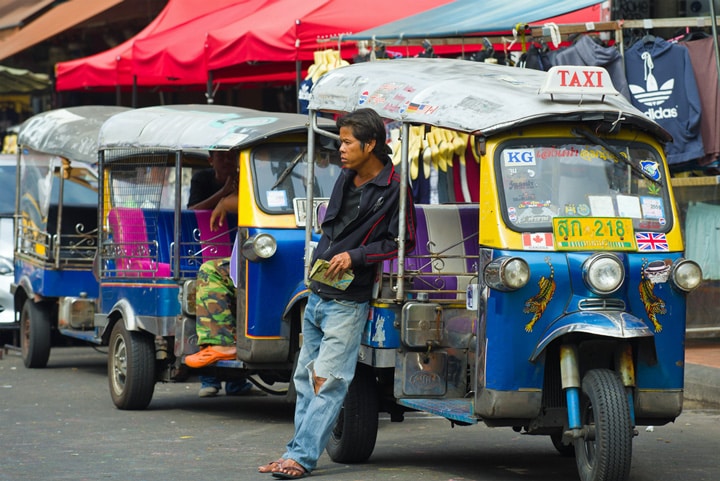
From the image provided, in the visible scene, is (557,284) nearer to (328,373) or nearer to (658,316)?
(658,316)

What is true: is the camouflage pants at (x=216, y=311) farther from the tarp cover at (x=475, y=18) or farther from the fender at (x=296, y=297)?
the tarp cover at (x=475, y=18)

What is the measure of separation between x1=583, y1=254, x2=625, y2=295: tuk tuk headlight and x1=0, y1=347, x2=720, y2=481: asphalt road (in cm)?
123

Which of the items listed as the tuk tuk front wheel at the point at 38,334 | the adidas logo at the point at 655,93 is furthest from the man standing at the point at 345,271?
the tuk tuk front wheel at the point at 38,334

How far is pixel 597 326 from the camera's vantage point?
6.25 meters

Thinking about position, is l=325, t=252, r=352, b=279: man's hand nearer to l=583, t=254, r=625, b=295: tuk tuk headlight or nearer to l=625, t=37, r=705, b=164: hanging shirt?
l=583, t=254, r=625, b=295: tuk tuk headlight

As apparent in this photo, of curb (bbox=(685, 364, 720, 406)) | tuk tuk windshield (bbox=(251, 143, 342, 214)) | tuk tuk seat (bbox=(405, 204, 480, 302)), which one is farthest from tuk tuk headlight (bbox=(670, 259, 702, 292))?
curb (bbox=(685, 364, 720, 406))

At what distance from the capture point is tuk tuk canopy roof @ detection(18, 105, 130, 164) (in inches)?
482

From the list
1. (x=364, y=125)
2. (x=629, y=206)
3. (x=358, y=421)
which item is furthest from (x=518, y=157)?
(x=358, y=421)

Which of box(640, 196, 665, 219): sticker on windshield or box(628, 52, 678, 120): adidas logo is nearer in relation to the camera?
box(640, 196, 665, 219): sticker on windshield

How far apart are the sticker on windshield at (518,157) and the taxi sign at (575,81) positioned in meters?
0.30

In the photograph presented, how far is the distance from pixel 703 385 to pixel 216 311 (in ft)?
11.4

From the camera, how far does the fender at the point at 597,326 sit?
20.4ft

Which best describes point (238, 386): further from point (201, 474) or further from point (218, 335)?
point (201, 474)

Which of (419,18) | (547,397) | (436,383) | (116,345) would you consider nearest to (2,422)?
(116,345)
